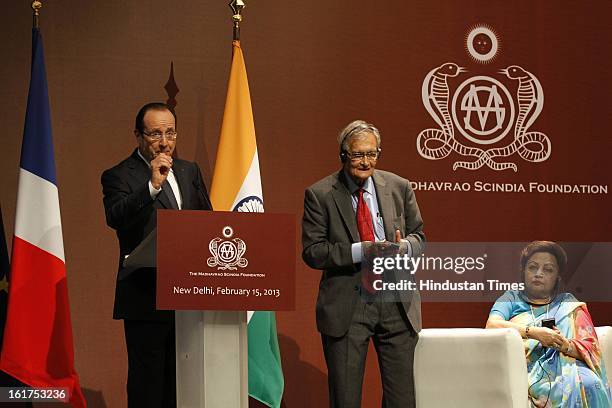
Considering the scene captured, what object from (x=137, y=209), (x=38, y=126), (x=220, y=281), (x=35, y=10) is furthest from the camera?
(x=35, y=10)

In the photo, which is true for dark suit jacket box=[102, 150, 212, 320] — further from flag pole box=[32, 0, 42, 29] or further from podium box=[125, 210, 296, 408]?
flag pole box=[32, 0, 42, 29]

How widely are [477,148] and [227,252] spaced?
2.65 m

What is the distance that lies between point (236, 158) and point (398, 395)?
1512 millimetres

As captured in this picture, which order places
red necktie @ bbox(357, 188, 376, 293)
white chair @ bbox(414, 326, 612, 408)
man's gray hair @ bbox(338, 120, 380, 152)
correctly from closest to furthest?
1. white chair @ bbox(414, 326, 612, 408)
2. red necktie @ bbox(357, 188, 376, 293)
3. man's gray hair @ bbox(338, 120, 380, 152)

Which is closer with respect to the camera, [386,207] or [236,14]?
[386,207]

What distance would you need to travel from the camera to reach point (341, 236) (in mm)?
3877

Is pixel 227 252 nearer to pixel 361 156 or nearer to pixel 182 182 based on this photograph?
pixel 182 182

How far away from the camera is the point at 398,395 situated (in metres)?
3.81

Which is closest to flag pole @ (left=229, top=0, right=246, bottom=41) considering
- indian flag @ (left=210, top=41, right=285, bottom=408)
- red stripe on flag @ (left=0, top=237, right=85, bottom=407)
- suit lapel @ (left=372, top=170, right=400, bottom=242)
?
indian flag @ (left=210, top=41, right=285, bottom=408)

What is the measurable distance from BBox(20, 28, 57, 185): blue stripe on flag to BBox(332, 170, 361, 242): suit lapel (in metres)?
1.36

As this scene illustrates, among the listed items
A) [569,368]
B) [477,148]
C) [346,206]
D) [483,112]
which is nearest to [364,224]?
[346,206]

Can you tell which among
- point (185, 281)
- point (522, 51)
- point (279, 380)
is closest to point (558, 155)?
point (522, 51)

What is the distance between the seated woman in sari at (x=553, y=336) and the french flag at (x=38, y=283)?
6.20 feet

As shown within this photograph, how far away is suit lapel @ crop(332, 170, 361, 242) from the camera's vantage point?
12.7 feet
